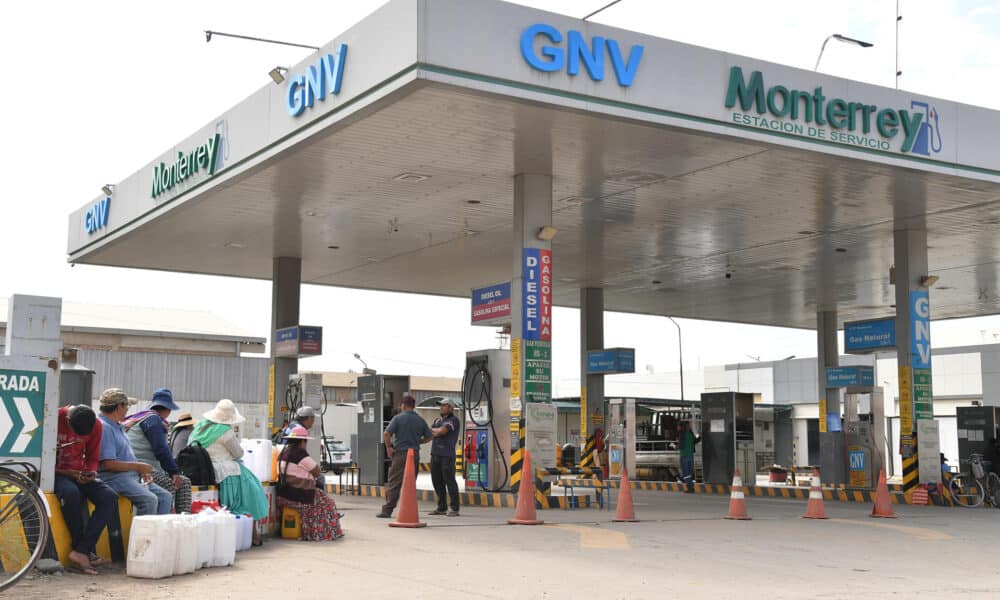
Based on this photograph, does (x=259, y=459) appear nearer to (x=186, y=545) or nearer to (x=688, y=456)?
(x=186, y=545)

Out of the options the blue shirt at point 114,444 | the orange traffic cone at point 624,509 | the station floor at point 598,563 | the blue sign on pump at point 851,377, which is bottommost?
the station floor at point 598,563

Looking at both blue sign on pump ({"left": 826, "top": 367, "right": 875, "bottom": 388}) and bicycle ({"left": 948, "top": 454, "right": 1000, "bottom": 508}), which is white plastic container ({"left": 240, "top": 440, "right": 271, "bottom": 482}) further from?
blue sign on pump ({"left": 826, "top": 367, "right": 875, "bottom": 388})

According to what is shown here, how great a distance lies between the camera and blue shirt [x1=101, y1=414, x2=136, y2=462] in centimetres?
907

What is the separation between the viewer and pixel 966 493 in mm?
21359

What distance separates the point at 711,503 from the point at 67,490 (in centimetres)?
1445

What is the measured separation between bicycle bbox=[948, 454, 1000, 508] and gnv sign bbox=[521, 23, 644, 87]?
11165 mm

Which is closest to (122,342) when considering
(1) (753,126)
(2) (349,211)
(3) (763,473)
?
(3) (763,473)

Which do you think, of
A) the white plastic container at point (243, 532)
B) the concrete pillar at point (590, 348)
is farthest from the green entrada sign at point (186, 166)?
the concrete pillar at point (590, 348)

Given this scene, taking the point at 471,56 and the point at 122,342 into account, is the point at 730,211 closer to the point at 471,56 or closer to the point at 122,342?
the point at 471,56

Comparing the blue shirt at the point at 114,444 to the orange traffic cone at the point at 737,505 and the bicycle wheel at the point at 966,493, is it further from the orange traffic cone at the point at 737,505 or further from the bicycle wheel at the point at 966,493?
the bicycle wheel at the point at 966,493

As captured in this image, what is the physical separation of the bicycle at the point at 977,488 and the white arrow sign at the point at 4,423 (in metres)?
17.6

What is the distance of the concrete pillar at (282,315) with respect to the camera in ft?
85.1

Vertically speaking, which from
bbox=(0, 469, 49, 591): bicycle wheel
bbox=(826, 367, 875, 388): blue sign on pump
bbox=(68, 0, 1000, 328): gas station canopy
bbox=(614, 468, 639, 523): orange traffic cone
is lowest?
bbox=(614, 468, 639, 523): orange traffic cone

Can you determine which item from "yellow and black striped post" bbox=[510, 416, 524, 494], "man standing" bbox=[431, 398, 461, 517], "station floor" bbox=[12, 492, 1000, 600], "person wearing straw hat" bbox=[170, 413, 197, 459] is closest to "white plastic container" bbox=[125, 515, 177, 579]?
"station floor" bbox=[12, 492, 1000, 600]
